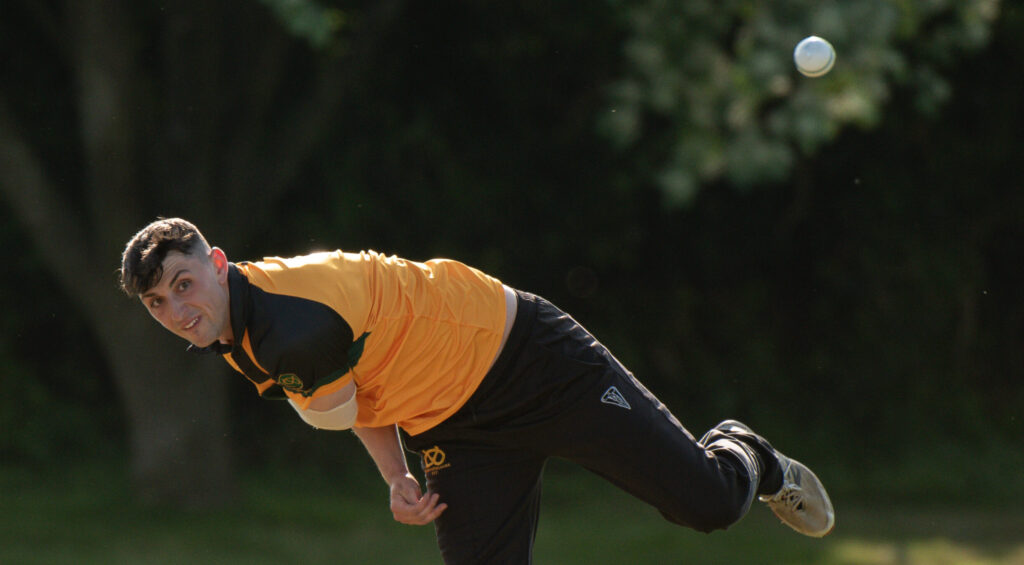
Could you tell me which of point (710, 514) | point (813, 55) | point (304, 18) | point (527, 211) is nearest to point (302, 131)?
Answer: point (527, 211)

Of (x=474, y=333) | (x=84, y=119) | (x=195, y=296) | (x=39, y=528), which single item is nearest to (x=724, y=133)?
(x=474, y=333)

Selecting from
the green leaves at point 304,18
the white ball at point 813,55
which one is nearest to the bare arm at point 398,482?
the green leaves at point 304,18

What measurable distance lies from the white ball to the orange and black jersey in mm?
2377

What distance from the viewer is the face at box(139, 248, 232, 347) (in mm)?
3490

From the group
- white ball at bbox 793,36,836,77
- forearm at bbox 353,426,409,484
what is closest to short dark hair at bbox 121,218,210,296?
forearm at bbox 353,426,409,484

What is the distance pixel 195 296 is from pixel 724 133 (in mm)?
3638

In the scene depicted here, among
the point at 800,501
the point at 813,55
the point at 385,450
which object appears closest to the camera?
the point at 385,450

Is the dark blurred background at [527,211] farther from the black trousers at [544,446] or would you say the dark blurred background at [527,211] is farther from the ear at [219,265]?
the ear at [219,265]

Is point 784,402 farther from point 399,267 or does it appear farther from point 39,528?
point 399,267

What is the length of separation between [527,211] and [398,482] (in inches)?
237

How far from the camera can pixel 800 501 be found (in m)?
4.54

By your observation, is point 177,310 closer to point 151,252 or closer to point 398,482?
point 151,252

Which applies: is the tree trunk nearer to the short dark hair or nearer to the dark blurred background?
the dark blurred background

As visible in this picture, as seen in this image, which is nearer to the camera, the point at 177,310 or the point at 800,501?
the point at 177,310
